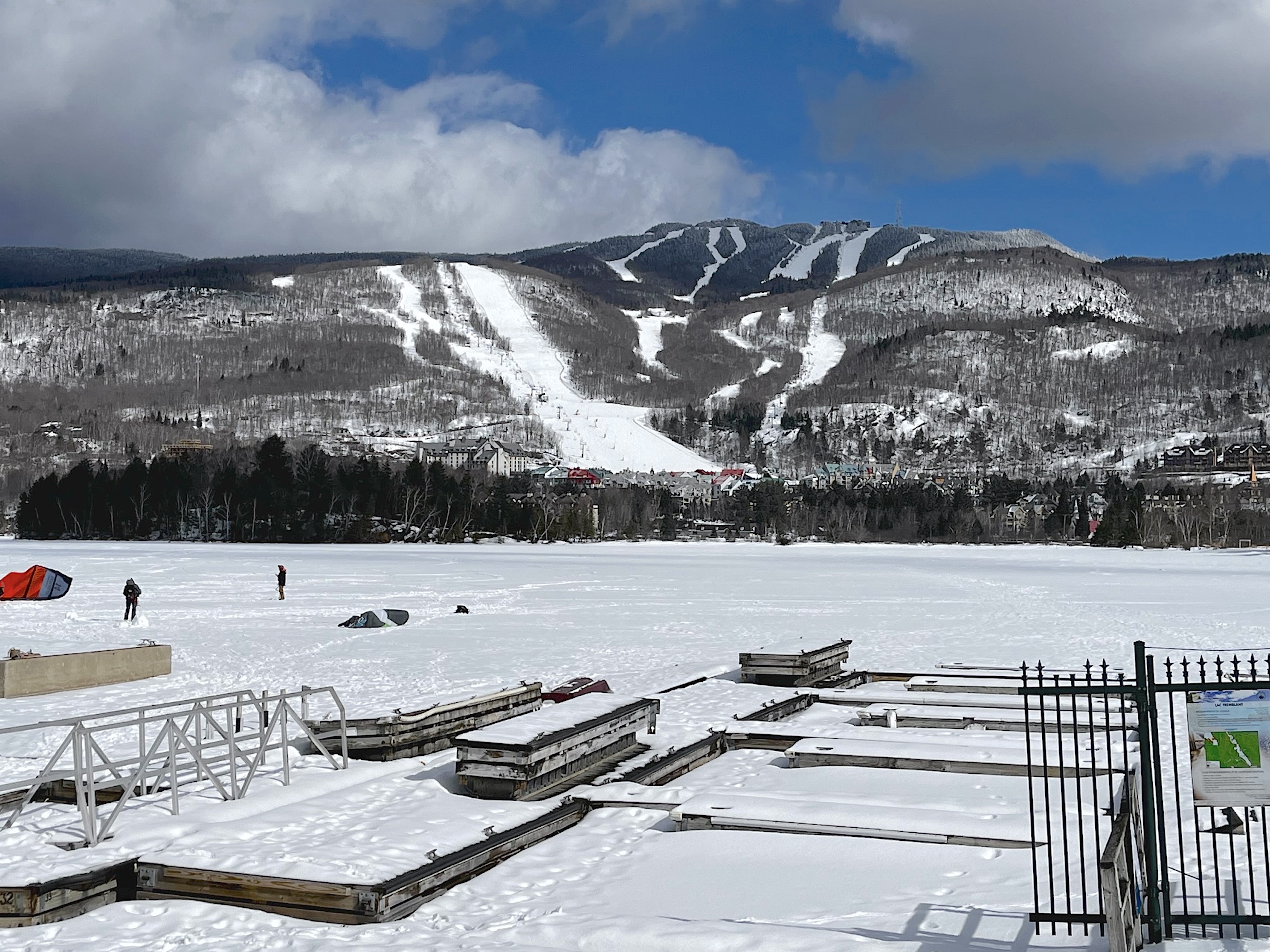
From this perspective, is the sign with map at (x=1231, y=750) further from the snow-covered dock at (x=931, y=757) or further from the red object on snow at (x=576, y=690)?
the red object on snow at (x=576, y=690)

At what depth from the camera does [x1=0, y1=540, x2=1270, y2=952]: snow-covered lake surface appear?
810 cm

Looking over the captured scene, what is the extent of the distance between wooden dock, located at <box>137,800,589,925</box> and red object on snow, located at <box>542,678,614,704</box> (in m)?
7.68

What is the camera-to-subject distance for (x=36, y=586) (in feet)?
125

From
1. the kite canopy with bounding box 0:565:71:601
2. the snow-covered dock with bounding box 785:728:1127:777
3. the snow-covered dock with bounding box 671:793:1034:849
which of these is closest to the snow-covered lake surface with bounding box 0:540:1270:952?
the snow-covered dock with bounding box 671:793:1034:849

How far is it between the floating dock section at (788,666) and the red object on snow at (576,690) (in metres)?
2.79

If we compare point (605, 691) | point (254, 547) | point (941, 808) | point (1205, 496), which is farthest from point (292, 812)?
point (1205, 496)

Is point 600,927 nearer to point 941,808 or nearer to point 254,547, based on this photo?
point 941,808

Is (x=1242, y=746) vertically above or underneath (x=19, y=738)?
above

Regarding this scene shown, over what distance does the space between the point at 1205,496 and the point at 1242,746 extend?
491 ft

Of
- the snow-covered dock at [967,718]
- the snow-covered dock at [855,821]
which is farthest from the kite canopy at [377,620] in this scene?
the snow-covered dock at [855,821]

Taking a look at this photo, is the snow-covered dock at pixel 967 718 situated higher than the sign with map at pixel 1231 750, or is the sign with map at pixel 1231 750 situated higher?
the sign with map at pixel 1231 750

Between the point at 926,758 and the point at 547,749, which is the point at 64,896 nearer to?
the point at 547,749

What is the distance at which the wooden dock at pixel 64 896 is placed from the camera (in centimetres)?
830

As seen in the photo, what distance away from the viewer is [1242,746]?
731 cm
